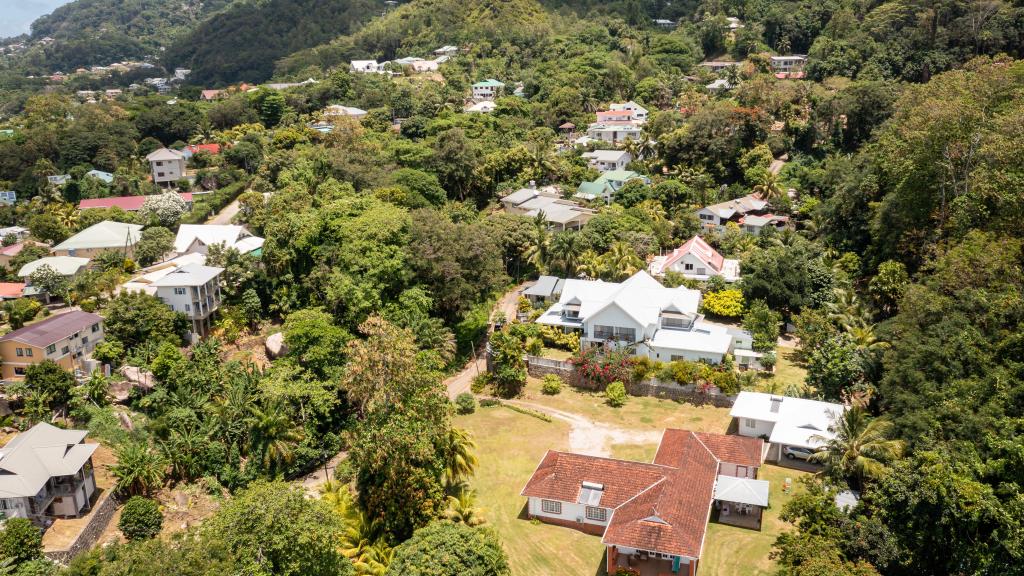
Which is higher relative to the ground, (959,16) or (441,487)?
(959,16)

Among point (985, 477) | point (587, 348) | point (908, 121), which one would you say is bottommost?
point (587, 348)

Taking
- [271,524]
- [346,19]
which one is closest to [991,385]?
[271,524]

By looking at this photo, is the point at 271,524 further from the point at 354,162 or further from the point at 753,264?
the point at 354,162

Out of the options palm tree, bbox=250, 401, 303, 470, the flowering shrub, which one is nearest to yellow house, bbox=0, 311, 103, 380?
palm tree, bbox=250, 401, 303, 470

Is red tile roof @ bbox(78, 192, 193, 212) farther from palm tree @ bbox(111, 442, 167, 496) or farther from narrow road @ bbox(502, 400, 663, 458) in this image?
narrow road @ bbox(502, 400, 663, 458)

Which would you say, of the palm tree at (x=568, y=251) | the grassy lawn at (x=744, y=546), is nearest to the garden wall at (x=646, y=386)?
the grassy lawn at (x=744, y=546)

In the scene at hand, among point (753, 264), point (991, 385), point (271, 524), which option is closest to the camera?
point (271, 524)

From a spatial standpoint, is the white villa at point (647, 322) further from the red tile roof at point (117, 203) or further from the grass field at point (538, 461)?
the red tile roof at point (117, 203)
